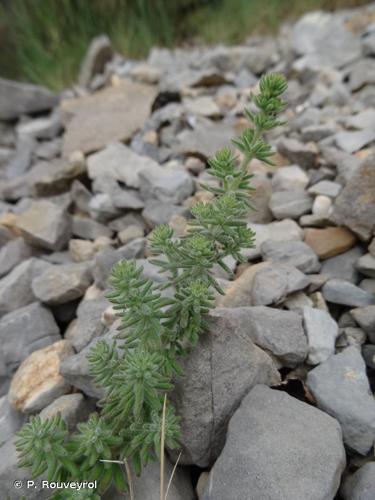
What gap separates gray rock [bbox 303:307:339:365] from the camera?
2.02 metres

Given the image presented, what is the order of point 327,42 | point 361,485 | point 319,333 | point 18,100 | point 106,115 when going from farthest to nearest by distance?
1. point 18,100
2. point 327,42
3. point 106,115
4. point 319,333
5. point 361,485

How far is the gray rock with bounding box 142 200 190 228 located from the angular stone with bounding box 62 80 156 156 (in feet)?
4.14

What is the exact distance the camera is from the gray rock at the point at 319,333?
202 centimetres

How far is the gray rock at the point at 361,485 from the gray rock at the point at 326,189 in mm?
1556

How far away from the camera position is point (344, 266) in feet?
8.15

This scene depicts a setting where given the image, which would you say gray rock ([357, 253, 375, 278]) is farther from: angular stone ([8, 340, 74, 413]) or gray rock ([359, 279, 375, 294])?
angular stone ([8, 340, 74, 413])

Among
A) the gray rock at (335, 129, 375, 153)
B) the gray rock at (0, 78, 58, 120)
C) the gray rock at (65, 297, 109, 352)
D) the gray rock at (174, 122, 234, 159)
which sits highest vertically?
the gray rock at (0, 78, 58, 120)

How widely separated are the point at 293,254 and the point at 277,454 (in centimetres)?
112

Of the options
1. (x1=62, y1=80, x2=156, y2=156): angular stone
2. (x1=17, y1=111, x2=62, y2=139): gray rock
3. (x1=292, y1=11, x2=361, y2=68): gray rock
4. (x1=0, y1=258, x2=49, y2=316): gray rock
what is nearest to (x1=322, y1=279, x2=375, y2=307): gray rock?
(x1=0, y1=258, x2=49, y2=316): gray rock

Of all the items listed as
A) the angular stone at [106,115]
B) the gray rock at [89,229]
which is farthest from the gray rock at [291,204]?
the angular stone at [106,115]

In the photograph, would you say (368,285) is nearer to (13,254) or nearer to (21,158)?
(13,254)

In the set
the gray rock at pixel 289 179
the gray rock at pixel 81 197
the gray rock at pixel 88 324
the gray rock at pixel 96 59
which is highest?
the gray rock at pixel 96 59

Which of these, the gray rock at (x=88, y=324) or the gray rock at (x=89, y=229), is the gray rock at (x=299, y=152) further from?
the gray rock at (x=88, y=324)

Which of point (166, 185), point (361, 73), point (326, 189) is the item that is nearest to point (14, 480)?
point (166, 185)
